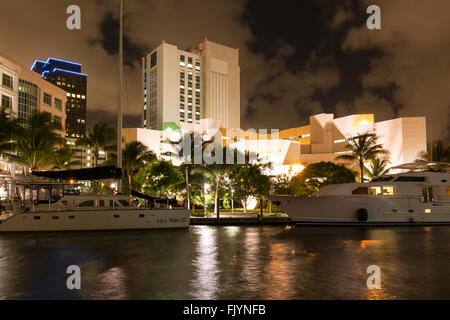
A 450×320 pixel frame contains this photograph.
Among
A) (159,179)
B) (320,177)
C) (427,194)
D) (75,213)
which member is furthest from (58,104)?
(427,194)

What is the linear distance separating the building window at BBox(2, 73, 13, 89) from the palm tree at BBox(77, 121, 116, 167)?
14.1 metres

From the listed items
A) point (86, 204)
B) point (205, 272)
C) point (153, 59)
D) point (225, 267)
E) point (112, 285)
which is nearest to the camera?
point (112, 285)

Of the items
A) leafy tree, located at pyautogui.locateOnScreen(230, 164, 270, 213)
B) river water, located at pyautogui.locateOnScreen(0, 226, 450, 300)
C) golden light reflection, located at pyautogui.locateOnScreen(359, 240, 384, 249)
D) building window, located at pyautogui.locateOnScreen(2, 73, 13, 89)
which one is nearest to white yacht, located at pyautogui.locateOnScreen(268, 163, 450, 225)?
river water, located at pyautogui.locateOnScreen(0, 226, 450, 300)

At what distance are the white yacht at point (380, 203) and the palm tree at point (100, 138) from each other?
22045 mm

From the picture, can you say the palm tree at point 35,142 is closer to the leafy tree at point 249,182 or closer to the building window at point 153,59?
the leafy tree at point 249,182

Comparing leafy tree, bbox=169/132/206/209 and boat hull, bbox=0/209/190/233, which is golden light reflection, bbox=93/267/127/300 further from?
leafy tree, bbox=169/132/206/209

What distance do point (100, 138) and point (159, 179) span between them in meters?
7.88

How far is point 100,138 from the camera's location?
132ft

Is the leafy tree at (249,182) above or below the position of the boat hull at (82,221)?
above

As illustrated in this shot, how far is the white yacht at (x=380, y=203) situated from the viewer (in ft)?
81.5

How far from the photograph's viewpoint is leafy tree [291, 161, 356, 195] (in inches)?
1697

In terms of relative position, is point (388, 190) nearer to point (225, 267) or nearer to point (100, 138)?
point (225, 267)

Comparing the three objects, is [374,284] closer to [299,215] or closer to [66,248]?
[66,248]

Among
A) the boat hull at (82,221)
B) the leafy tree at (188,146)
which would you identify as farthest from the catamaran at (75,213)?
the leafy tree at (188,146)
